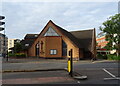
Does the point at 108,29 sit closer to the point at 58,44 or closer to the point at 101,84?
the point at 58,44

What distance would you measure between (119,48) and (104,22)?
768cm

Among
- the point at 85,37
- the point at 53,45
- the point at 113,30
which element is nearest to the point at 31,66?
the point at 53,45

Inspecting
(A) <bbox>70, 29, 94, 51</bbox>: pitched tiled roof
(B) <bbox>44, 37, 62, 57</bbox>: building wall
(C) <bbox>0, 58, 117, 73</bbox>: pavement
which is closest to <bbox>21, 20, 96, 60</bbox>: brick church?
(B) <bbox>44, 37, 62, 57</bbox>: building wall

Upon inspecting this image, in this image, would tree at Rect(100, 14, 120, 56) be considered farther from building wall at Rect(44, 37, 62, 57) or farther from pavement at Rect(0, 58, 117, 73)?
pavement at Rect(0, 58, 117, 73)

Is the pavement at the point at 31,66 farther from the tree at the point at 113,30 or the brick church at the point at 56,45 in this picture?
the tree at the point at 113,30

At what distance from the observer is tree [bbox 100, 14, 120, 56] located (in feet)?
127

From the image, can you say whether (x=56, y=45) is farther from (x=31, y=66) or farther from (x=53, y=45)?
(x=31, y=66)

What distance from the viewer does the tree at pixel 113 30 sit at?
38.6 m

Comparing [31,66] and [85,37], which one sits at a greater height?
[85,37]

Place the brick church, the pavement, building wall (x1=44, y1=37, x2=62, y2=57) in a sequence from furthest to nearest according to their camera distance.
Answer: building wall (x1=44, y1=37, x2=62, y2=57) < the brick church < the pavement

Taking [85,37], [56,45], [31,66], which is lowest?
[31,66]

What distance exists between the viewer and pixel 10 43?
448ft

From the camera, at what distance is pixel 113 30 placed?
38719 mm

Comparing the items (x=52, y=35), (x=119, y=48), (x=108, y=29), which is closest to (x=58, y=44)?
(x=52, y=35)
